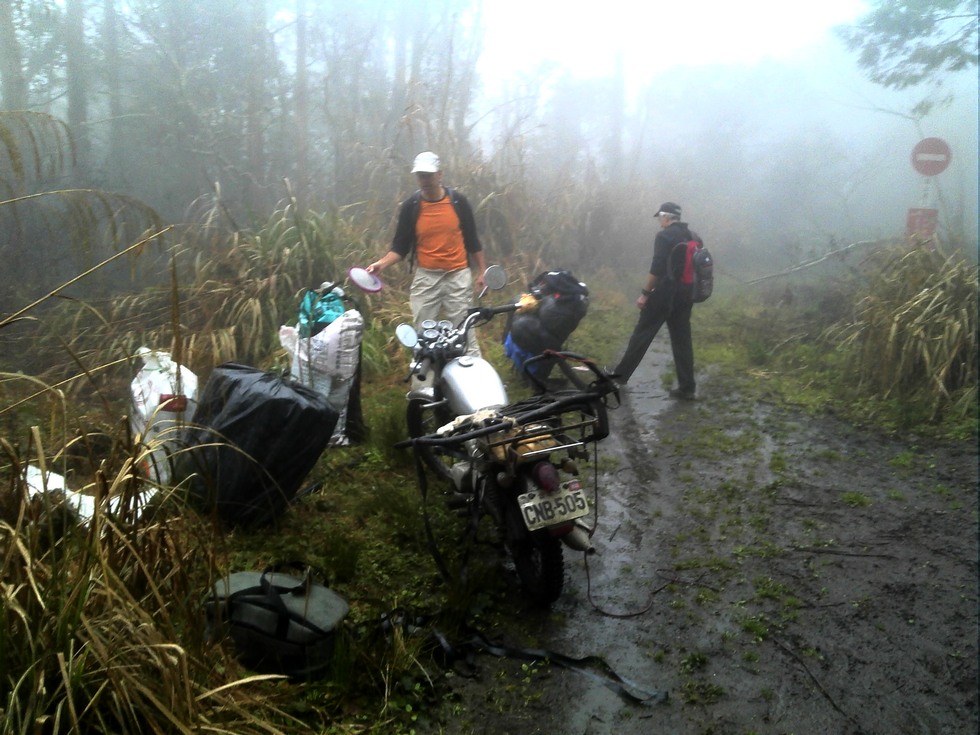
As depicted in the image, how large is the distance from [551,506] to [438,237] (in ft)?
10.6

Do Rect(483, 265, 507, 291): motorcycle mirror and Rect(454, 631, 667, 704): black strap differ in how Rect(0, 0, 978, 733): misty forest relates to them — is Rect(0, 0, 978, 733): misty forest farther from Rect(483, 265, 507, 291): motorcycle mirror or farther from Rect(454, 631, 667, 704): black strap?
Rect(483, 265, 507, 291): motorcycle mirror

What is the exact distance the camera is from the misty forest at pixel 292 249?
243 cm

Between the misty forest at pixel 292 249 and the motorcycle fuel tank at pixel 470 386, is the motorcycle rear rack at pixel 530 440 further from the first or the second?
the misty forest at pixel 292 249

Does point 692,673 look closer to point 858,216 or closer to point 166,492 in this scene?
point 166,492

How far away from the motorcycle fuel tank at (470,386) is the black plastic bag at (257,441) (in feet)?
2.19

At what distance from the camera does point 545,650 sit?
3303 mm

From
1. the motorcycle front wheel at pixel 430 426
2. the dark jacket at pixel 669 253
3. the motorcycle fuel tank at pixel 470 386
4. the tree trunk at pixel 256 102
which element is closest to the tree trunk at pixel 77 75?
the tree trunk at pixel 256 102

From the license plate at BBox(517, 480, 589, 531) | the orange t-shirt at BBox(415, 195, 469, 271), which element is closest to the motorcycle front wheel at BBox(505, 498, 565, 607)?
the license plate at BBox(517, 480, 589, 531)

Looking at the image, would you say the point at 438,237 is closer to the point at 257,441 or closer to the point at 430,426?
the point at 430,426

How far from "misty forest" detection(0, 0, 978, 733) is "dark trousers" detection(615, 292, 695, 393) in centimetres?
137

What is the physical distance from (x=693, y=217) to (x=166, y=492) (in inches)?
688

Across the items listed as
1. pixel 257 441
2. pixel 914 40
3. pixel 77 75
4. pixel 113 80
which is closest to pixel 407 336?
pixel 257 441

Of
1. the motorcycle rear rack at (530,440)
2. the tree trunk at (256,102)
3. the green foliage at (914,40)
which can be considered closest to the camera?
the motorcycle rear rack at (530,440)

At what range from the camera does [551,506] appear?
3383mm
